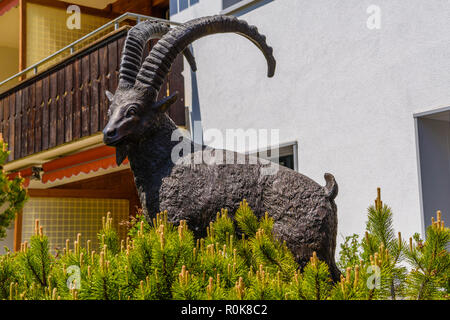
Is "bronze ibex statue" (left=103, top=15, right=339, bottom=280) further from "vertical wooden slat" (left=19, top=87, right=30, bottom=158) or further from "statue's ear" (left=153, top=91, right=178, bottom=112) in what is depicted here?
"vertical wooden slat" (left=19, top=87, right=30, bottom=158)

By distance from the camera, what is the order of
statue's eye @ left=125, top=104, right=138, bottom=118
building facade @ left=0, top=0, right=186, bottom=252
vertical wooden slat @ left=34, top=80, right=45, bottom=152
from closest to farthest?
statue's eye @ left=125, top=104, right=138, bottom=118 → building facade @ left=0, top=0, right=186, bottom=252 → vertical wooden slat @ left=34, top=80, right=45, bottom=152

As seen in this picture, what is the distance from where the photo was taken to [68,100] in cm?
916

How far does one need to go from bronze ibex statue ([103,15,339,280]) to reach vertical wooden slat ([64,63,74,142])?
18.5 feet

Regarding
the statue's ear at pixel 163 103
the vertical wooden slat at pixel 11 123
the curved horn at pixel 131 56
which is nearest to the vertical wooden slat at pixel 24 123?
the vertical wooden slat at pixel 11 123

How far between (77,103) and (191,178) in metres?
5.95

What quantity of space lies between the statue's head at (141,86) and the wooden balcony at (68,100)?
14.5 ft

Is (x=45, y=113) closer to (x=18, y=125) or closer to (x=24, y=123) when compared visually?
(x=24, y=123)

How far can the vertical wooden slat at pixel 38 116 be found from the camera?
9.87m

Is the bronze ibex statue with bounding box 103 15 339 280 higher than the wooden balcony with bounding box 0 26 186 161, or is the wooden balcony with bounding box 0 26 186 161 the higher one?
the wooden balcony with bounding box 0 26 186 161

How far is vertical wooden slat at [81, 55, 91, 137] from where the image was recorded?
8.60 meters

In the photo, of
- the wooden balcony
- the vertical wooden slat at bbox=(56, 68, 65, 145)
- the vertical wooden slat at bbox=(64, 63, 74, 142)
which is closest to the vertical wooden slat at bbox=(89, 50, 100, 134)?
the wooden balcony

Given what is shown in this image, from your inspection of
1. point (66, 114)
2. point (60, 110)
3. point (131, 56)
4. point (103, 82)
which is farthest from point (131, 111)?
point (60, 110)

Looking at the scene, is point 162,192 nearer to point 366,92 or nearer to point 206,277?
point 206,277
